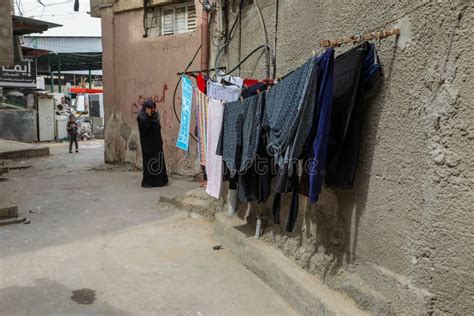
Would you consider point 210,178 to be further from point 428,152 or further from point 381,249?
point 428,152

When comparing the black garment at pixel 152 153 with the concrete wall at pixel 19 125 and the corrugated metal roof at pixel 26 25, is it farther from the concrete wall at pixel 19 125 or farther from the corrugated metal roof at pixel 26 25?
the concrete wall at pixel 19 125

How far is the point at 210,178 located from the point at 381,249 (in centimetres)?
266

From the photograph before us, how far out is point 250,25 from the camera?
17.1 feet

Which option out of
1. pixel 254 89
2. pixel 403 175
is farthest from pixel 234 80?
pixel 403 175

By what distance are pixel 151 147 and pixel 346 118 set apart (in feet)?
21.2

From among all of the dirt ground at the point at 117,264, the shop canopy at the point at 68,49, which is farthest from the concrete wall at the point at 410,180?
the shop canopy at the point at 68,49

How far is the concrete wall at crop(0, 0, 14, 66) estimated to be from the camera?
26.3 ft

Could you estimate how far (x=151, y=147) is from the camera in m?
8.84

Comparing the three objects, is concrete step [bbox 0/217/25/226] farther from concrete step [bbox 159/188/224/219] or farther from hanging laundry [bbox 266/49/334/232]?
hanging laundry [bbox 266/49/334/232]

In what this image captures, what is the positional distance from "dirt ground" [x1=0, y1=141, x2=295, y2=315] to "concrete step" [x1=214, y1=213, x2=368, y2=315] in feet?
0.33

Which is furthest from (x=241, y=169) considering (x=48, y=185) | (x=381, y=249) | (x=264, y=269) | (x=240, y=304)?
(x=48, y=185)

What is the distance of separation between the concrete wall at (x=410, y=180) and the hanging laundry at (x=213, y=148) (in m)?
1.69

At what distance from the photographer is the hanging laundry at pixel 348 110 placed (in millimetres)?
2789

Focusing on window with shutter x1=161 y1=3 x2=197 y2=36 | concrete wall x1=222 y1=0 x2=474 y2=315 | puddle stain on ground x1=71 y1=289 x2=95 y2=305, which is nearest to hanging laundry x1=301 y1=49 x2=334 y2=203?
concrete wall x1=222 y1=0 x2=474 y2=315
